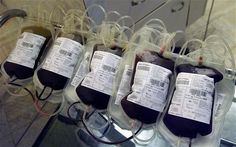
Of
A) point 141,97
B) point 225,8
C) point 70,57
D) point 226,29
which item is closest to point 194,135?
point 141,97

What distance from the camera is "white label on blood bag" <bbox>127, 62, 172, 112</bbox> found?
706 millimetres

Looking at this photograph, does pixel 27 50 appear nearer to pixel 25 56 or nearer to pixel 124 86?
pixel 25 56

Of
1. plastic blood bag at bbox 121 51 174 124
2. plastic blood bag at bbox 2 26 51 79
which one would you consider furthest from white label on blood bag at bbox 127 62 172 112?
plastic blood bag at bbox 2 26 51 79

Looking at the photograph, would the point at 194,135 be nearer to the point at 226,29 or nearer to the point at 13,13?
the point at 13,13

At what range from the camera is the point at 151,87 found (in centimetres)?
71

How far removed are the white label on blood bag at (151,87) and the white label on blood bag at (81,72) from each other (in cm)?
16

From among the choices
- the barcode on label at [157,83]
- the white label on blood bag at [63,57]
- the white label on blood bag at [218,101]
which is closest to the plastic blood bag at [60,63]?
the white label on blood bag at [63,57]

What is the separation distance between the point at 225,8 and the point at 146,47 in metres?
1.32

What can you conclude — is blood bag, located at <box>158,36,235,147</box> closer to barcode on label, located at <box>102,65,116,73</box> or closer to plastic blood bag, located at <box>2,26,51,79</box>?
barcode on label, located at <box>102,65,116,73</box>

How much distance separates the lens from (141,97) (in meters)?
0.71

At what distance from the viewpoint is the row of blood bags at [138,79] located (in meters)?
0.67

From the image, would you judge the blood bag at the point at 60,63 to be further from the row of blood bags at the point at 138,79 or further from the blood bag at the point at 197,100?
the blood bag at the point at 197,100

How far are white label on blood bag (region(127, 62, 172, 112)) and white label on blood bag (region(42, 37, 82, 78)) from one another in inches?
7.5

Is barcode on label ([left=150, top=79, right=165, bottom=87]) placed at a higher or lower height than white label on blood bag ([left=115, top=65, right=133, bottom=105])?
higher
